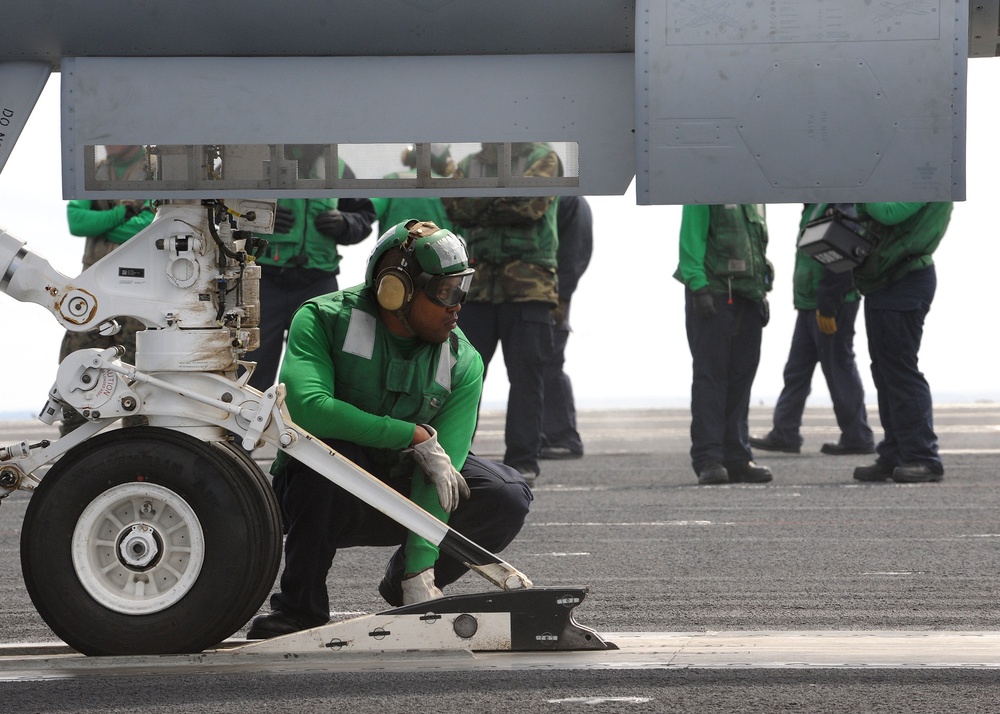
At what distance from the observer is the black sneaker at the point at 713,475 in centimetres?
957

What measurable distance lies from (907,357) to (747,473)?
122 centimetres

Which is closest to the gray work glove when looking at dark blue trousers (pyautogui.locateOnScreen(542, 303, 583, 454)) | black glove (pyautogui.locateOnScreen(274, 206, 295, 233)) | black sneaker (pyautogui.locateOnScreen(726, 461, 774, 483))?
black glove (pyautogui.locateOnScreen(274, 206, 295, 233))

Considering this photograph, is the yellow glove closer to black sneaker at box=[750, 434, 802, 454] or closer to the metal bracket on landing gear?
black sneaker at box=[750, 434, 802, 454]

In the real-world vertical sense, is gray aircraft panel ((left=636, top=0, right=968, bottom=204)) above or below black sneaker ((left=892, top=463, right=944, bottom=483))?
above

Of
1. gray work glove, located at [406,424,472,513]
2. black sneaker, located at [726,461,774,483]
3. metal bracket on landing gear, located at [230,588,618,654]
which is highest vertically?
gray work glove, located at [406,424,472,513]

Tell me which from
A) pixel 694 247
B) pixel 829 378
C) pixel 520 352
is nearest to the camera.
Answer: pixel 520 352

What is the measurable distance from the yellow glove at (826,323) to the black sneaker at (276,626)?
687 centimetres

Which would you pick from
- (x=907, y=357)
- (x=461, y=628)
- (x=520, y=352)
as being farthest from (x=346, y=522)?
(x=907, y=357)

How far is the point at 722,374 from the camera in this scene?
9805mm

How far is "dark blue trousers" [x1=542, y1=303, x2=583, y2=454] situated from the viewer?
11.3m

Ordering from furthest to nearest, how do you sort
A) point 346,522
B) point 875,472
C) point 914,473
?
point 875,472 → point 914,473 → point 346,522

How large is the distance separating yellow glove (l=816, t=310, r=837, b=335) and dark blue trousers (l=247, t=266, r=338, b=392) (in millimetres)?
3802

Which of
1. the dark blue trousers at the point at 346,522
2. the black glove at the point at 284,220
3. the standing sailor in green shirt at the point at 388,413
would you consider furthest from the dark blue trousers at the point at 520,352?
the standing sailor in green shirt at the point at 388,413

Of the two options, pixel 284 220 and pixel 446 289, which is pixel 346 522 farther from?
pixel 284 220
